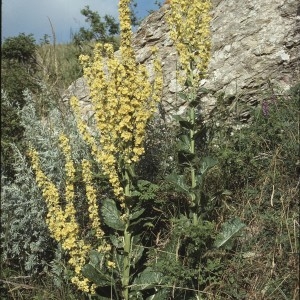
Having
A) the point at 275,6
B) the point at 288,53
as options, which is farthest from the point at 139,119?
the point at 275,6

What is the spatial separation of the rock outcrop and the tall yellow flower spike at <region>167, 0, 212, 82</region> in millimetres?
1192

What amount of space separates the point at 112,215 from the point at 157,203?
29.1 inches

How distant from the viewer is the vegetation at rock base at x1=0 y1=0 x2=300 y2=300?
11.1 ft

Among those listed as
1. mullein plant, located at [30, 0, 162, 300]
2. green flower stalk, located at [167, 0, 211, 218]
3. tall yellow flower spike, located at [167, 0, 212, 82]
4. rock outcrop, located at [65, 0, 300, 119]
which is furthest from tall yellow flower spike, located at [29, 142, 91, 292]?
rock outcrop, located at [65, 0, 300, 119]

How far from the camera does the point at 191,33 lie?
3.74m

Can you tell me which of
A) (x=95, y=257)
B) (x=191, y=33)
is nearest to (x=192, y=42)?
(x=191, y=33)

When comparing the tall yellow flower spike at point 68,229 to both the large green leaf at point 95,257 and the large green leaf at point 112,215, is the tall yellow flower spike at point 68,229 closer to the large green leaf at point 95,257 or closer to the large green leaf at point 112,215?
the large green leaf at point 95,257

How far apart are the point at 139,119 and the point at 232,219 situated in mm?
1026

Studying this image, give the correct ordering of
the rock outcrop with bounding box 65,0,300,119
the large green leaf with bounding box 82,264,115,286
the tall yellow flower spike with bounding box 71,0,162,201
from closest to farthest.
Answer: the tall yellow flower spike with bounding box 71,0,162,201, the large green leaf with bounding box 82,264,115,286, the rock outcrop with bounding box 65,0,300,119

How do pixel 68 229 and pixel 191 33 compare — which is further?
pixel 191 33

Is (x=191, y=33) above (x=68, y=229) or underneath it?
above

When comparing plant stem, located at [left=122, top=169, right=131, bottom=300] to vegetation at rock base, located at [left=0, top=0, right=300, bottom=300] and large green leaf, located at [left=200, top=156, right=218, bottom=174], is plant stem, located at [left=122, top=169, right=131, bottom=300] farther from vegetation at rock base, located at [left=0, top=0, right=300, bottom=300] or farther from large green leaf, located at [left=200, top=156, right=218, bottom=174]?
large green leaf, located at [left=200, top=156, right=218, bottom=174]

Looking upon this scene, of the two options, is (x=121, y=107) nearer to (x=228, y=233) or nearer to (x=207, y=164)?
(x=207, y=164)

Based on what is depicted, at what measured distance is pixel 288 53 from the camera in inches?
205
